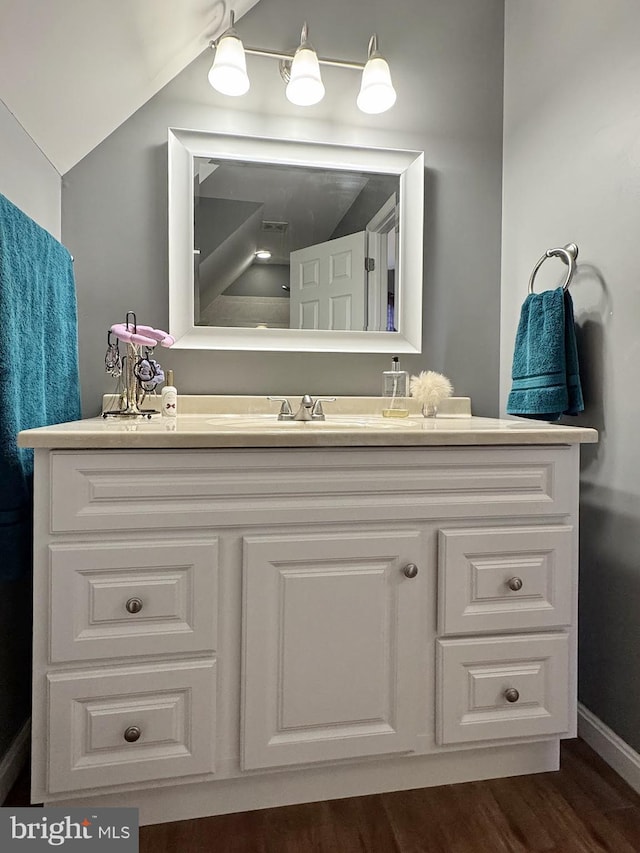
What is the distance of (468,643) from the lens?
47.2 inches

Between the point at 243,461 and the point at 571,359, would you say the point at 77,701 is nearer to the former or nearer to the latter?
the point at 243,461

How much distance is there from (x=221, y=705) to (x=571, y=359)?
1.20 metres

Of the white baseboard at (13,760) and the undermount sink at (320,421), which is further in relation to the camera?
the undermount sink at (320,421)

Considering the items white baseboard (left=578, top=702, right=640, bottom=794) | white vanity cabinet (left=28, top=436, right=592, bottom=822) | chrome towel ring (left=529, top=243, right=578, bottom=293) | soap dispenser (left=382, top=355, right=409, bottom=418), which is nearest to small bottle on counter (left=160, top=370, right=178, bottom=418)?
white vanity cabinet (left=28, top=436, right=592, bottom=822)

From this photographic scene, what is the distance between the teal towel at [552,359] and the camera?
1.43 meters

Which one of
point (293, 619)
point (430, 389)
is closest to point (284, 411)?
point (430, 389)

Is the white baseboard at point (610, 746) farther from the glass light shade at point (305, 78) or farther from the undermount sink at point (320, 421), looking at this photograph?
the glass light shade at point (305, 78)

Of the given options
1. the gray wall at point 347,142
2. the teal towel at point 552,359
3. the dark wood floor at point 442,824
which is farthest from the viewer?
the gray wall at point 347,142

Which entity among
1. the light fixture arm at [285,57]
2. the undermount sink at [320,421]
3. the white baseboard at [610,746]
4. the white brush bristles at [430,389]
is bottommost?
the white baseboard at [610,746]

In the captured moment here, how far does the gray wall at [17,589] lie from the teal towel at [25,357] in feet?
0.42

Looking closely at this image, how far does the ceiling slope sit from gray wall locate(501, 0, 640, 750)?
0.97 metres

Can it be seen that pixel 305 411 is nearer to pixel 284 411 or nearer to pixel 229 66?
pixel 284 411

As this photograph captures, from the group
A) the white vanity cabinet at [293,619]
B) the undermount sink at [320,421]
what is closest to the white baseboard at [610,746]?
the white vanity cabinet at [293,619]

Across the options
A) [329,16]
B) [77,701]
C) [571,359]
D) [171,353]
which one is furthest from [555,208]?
[77,701]
